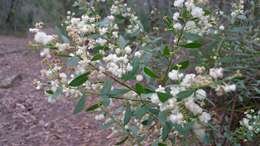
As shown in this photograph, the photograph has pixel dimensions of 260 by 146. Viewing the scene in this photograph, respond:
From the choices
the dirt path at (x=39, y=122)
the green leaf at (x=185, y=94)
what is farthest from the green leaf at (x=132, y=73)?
the dirt path at (x=39, y=122)

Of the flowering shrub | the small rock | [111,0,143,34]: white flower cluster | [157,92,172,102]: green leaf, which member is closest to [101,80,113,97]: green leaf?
the flowering shrub

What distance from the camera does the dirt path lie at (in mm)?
3383

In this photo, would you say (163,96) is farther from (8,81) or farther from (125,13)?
(8,81)

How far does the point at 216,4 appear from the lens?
3232 mm

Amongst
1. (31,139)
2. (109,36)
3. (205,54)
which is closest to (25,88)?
(31,139)

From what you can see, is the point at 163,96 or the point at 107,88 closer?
the point at 163,96

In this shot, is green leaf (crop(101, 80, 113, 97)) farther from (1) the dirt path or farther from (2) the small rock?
(2) the small rock

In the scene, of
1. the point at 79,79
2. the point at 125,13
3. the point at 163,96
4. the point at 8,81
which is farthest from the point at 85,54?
the point at 8,81

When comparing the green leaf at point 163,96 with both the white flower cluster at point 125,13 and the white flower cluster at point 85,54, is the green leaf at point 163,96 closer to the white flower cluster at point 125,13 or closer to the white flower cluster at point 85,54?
the white flower cluster at point 85,54

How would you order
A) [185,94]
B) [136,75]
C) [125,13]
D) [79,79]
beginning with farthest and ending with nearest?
[125,13] → [136,75] → [79,79] → [185,94]

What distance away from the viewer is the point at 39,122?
12.4ft

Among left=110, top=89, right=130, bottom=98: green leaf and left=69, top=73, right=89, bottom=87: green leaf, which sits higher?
left=69, top=73, right=89, bottom=87: green leaf

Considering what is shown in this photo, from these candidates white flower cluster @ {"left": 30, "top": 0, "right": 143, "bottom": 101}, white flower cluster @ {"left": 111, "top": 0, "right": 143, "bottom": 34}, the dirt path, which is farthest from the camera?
the dirt path

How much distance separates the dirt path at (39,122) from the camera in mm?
3383
